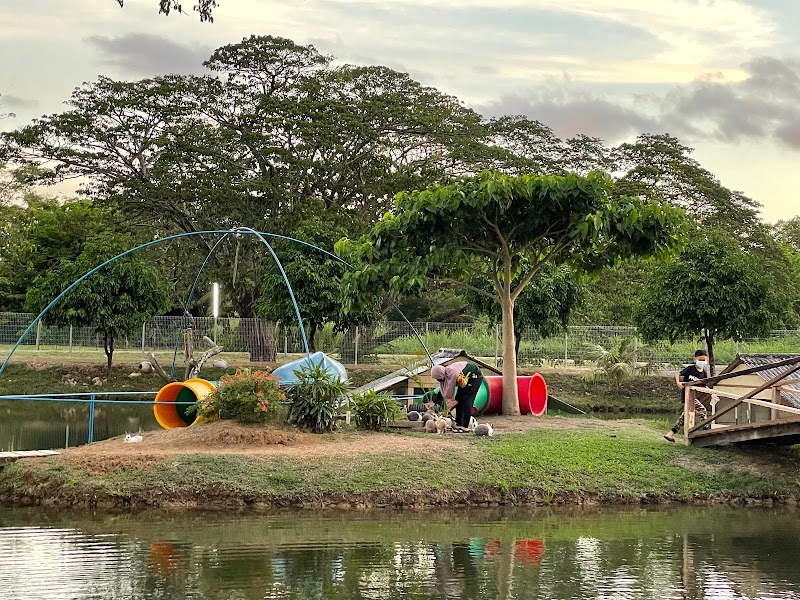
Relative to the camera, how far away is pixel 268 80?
38406 mm

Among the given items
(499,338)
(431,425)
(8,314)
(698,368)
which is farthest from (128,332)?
(698,368)

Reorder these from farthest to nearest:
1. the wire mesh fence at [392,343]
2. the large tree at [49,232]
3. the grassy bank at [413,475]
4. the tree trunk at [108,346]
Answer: the large tree at [49,232]
the wire mesh fence at [392,343]
the tree trunk at [108,346]
the grassy bank at [413,475]

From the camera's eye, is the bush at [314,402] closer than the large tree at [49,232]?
Yes

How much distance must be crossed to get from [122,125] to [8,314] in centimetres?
892

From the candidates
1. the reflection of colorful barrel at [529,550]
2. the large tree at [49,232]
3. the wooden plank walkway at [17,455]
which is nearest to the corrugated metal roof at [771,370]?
the reflection of colorful barrel at [529,550]

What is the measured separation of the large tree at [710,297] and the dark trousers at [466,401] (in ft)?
44.0

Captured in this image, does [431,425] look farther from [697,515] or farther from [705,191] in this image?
[705,191]

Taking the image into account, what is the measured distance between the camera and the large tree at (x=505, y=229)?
20.2 metres

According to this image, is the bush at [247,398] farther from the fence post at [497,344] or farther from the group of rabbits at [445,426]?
the fence post at [497,344]

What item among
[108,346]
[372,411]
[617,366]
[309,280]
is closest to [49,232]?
[108,346]

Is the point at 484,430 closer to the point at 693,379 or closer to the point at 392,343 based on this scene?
the point at 693,379

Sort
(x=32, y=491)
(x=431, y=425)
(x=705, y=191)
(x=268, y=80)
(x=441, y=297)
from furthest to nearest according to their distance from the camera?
(x=441, y=297) → (x=705, y=191) → (x=268, y=80) → (x=431, y=425) → (x=32, y=491)

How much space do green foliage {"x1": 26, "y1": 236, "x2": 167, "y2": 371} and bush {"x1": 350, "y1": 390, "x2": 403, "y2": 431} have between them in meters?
17.9

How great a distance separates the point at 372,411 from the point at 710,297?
15.3 m
